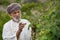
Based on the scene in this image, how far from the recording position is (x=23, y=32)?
3719 millimetres

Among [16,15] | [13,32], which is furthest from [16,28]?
[16,15]

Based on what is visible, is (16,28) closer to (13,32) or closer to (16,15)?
(13,32)

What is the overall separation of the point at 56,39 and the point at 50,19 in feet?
0.61

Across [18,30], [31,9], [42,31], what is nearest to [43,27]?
[42,31]

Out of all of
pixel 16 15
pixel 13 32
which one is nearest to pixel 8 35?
pixel 13 32

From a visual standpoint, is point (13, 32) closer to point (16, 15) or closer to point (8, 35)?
point (8, 35)

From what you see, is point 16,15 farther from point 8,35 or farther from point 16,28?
point 8,35

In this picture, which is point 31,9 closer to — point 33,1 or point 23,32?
point 33,1

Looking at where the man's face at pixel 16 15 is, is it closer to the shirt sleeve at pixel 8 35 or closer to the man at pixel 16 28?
the man at pixel 16 28

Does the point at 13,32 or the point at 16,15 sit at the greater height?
the point at 16,15

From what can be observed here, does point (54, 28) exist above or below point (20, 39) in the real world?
above

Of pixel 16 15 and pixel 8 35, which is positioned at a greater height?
pixel 16 15

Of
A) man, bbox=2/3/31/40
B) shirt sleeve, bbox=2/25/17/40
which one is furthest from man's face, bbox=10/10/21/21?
shirt sleeve, bbox=2/25/17/40

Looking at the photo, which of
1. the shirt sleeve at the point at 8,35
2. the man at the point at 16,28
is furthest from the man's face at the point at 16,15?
the shirt sleeve at the point at 8,35
